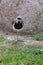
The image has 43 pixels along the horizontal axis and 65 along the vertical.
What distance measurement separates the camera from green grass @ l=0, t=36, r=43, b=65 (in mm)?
6051

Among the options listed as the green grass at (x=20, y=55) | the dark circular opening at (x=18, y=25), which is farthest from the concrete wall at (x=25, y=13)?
the green grass at (x=20, y=55)

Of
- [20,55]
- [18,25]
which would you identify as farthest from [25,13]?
[20,55]

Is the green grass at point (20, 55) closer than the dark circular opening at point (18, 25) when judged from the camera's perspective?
Yes

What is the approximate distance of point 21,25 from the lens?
1103 cm

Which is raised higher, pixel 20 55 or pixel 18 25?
pixel 20 55

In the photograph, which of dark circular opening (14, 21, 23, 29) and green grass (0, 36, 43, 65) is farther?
dark circular opening (14, 21, 23, 29)

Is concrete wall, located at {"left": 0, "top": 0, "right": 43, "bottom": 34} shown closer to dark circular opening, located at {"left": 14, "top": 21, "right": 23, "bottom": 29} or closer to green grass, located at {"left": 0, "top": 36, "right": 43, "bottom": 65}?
dark circular opening, located at {"left": 14, "top": 21, "right": 23, "bottom": 29}

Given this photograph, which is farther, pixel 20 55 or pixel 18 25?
pixel 18 25

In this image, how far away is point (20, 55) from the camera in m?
6.66

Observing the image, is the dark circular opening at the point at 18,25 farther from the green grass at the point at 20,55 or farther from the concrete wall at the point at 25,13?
the green grass at the point at 20,55

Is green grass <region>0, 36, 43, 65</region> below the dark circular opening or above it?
above

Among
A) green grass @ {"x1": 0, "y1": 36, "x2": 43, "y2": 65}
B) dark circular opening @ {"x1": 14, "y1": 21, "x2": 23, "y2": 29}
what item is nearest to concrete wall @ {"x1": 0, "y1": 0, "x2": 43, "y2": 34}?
dark circular opening @ {"x1": 14, "y1": 21, "x2": 23, "y2": 29}

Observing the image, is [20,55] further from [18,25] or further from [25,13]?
[25,13]

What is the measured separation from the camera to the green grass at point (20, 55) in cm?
605
